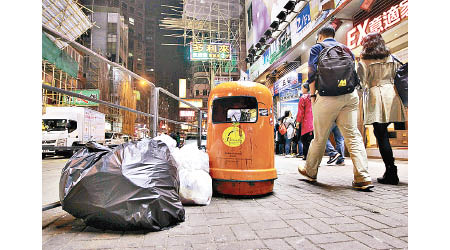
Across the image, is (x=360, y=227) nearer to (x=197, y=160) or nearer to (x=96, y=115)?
(x=197, y=160)

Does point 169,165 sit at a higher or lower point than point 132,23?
lower

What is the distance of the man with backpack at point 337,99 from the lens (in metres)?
2.95

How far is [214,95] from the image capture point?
3020 millimetres

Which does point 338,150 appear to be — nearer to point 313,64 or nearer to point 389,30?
point 313,64

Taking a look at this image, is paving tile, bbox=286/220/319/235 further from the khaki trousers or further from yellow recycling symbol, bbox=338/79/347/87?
yellow recycling symbol, bbox=338/79/347/87

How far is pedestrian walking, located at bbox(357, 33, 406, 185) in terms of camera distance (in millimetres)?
3316

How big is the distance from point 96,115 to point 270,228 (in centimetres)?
1531

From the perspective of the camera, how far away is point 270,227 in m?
1.82

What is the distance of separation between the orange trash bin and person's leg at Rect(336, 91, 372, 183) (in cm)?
100

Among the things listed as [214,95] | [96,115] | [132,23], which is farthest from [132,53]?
[214,95]

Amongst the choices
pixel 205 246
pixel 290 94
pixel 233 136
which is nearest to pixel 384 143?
pixel 233 136

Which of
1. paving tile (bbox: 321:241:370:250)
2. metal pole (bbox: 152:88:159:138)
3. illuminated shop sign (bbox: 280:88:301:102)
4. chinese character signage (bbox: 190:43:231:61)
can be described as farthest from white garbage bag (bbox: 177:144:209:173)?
chinese character signage (bbox: 190:43:231:61)
